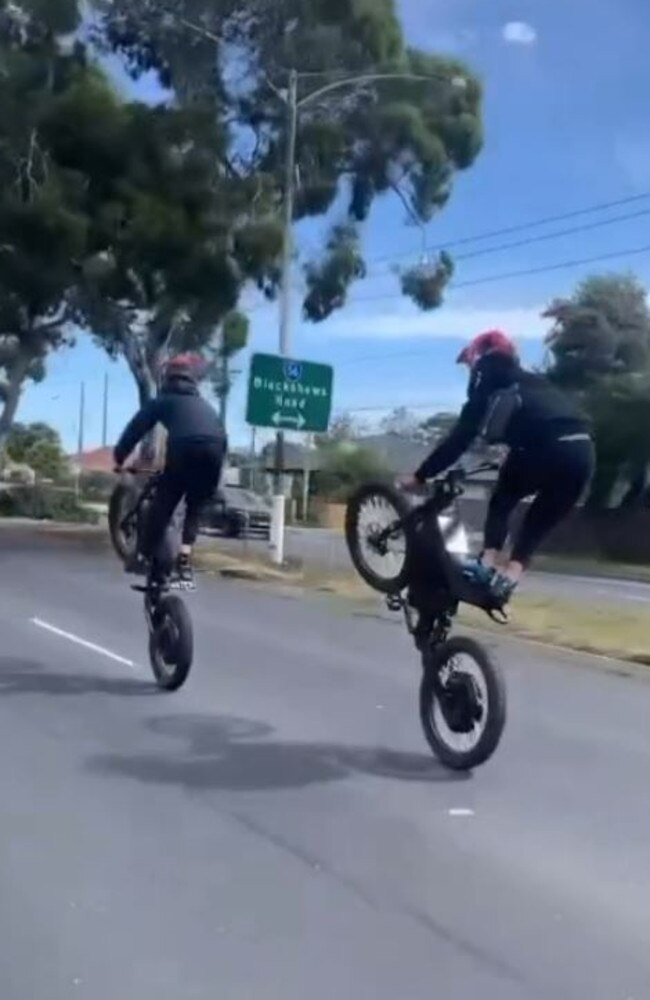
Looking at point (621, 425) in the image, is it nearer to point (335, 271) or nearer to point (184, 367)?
point (335, 271)

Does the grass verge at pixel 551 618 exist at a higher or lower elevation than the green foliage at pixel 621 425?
lower

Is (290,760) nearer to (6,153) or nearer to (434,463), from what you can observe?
(434,463)

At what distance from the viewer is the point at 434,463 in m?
8.94

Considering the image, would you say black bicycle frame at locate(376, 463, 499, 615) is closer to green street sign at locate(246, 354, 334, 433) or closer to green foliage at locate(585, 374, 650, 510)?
green street sign at locate(246, 354, 334, 433)

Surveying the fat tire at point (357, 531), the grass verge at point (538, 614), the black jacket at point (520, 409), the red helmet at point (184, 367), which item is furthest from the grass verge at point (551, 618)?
the black jacket at point (520, 409)

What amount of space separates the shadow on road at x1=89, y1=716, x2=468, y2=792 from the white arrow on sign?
57.9ft

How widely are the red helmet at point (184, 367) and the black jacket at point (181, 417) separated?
0.13 ft

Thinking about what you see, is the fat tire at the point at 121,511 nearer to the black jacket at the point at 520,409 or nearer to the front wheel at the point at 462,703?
the front wheel at the point at 462,703

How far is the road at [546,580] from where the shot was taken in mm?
29109

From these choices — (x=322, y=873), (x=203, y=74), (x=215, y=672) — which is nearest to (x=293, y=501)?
(x=203, y=74)

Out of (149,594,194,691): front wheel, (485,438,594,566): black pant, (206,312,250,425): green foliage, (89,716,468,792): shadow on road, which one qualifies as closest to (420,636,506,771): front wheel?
(89,716,468,792): shadow on road

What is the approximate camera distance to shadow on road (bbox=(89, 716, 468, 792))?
869 cm

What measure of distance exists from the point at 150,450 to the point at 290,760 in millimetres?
3675

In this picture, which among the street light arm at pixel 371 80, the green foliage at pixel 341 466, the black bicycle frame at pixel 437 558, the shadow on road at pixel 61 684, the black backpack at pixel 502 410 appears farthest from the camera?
the green foliage at pixel 341 466
